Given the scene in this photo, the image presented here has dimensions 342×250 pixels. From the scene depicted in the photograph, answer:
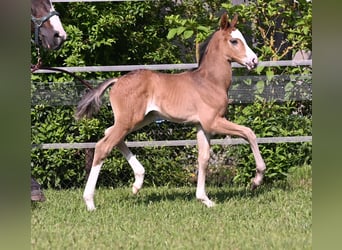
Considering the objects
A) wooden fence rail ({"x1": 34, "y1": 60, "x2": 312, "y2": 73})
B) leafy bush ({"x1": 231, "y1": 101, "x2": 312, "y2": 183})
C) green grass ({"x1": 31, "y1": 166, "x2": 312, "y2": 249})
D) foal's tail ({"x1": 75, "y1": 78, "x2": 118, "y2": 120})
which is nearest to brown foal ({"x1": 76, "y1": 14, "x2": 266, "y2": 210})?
foal's tail ({"x1": 75, "y1": 78, "x2": 118, "y2": 120})

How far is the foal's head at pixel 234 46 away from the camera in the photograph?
475 cm

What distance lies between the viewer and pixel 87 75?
6102mm

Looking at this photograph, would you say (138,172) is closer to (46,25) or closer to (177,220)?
(177,220)

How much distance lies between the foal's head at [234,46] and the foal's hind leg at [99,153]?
3.34ft

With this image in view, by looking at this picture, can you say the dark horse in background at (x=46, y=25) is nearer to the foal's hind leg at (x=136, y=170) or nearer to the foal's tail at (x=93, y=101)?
the foal's tail at (x=93, y=101)

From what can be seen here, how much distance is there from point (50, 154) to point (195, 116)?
6.26 ft

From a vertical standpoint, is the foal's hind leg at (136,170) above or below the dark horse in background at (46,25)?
below

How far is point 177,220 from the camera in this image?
13.6 ft

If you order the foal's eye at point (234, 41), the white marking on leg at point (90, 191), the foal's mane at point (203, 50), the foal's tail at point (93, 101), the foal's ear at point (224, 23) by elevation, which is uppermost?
the foal's ear at point (224, 23)

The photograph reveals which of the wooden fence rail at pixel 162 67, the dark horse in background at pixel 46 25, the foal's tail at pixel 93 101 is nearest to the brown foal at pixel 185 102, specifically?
the foal's tail at pixel 93 101

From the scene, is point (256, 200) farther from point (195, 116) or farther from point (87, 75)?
point (87, 75)

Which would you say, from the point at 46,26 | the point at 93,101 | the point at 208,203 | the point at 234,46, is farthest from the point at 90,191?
the point at 234,46

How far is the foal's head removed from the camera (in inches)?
187
